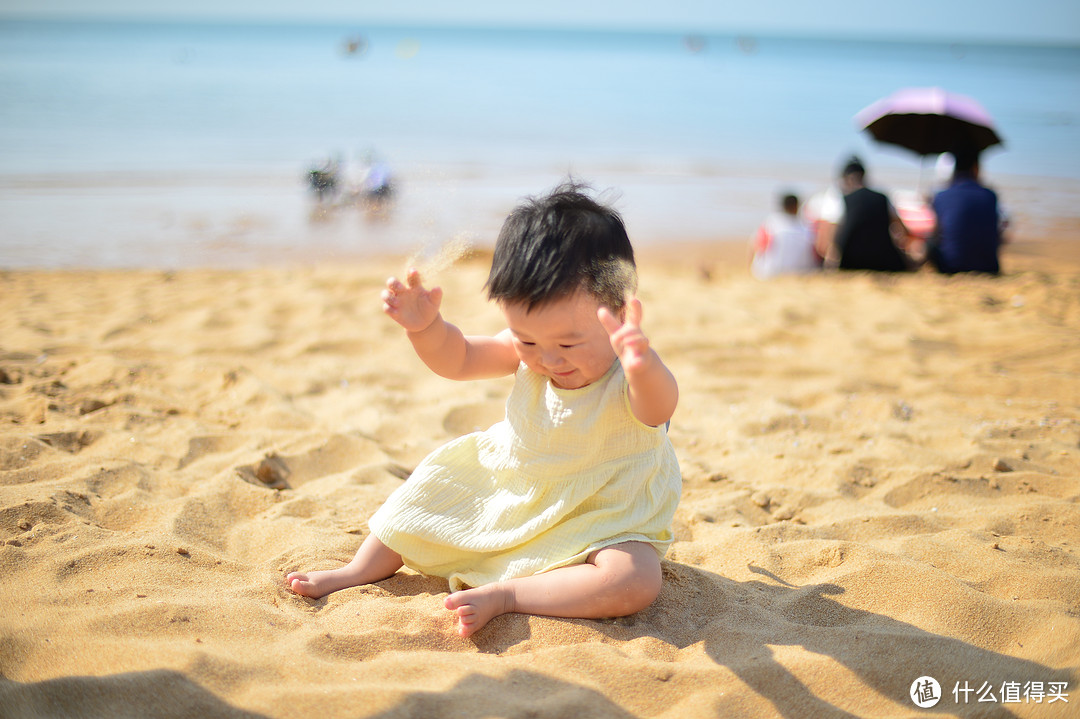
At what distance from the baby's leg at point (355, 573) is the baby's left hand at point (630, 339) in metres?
0.95

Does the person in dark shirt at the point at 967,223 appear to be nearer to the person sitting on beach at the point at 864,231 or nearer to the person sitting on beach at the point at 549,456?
the person sitting on beach at the point at 864,231

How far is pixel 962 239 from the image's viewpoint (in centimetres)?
663

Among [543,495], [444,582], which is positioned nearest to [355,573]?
[444,582]

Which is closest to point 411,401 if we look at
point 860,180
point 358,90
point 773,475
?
point 773,475

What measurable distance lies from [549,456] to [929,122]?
7569mm

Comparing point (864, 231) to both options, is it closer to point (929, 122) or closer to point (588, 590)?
point (929, 122)

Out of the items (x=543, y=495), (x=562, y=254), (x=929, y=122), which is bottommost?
(x=543, y=495)

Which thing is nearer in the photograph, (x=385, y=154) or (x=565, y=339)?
(x=565, y=339)

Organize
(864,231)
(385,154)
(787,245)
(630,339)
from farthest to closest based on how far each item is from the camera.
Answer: (385,154) < (787,245) < (864,231) < (630,339)

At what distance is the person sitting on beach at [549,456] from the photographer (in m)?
1.78

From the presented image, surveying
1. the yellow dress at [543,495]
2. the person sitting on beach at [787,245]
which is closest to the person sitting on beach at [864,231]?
the person sitting on beach at [787,245]

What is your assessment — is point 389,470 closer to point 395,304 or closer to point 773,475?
point 395,304

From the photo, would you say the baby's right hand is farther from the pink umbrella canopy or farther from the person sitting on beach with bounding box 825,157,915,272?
the pink umbrella canopy

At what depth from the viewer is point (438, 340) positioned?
206cm
